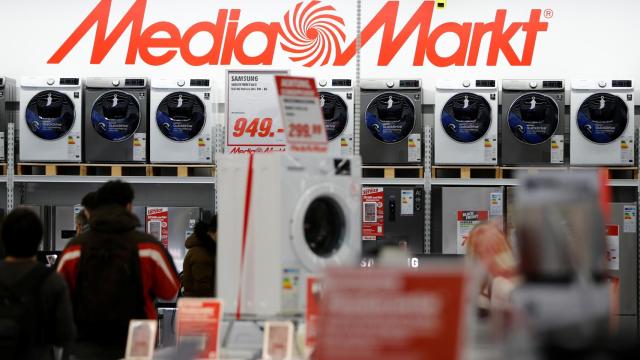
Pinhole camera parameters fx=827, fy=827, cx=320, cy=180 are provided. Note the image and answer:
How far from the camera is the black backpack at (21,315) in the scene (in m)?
3.37

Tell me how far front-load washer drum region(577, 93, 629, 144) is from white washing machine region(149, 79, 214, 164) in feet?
10.6

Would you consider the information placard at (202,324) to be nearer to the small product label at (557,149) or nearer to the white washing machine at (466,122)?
the white washing machine at (466,122)

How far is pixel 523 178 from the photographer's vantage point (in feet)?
6.15

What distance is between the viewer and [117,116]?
23.8 ft

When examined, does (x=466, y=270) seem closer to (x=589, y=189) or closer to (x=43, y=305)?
(x=589, y=189)

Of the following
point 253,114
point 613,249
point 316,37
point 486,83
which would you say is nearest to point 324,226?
point 253,114

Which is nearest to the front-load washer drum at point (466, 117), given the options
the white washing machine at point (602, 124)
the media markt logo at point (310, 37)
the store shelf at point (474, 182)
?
the store shelf at point (474, 182)

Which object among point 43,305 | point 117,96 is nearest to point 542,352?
point 43,305

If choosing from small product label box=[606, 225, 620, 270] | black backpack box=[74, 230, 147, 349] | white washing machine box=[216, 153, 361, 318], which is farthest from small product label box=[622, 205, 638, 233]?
black backpack box=[74, 230, 147, 349]

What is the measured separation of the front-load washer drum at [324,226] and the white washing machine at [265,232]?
0.44 feet

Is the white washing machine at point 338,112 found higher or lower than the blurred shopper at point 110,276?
higher

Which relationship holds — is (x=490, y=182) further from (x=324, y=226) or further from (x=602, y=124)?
(x=324, y=226)

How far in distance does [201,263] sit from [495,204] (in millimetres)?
2945

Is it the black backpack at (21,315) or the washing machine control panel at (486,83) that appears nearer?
the black backpack at (21,315)
